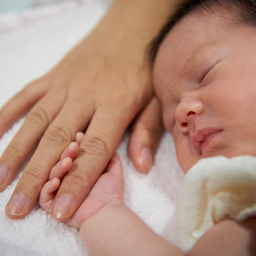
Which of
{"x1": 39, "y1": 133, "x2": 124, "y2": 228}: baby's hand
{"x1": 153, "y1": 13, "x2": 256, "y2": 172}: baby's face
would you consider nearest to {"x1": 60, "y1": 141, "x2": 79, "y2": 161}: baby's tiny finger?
{"x1": 39, "y1": 133, "x2": 124, "y2": 228}: baby's hand

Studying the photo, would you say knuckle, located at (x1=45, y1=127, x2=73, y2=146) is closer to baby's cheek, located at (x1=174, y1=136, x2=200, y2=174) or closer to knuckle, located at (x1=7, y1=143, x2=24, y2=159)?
knuckle, located at (x1=7, y1=143, x2=24, y2=159)

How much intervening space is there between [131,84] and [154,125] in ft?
0.46

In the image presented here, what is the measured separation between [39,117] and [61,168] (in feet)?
0.73

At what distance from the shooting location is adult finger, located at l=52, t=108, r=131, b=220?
0.59 m

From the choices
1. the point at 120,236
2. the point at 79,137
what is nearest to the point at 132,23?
the point at 79,137

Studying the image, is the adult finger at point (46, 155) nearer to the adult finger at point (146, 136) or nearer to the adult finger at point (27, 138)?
the adult finger at point (27, 138)

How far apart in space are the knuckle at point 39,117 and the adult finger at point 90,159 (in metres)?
0.12

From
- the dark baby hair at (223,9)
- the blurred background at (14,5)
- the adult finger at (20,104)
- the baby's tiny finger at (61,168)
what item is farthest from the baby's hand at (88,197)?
the blurred background at (14,5)

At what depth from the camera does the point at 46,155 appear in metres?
0.67

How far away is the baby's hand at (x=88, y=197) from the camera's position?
604 millimetres

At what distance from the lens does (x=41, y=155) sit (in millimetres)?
669

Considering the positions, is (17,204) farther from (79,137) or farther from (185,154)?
(185,154)

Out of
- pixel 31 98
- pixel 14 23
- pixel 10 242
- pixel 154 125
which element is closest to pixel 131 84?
pixel 154 125

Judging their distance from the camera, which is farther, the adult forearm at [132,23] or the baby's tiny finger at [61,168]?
the adult forearm at [132,23]
